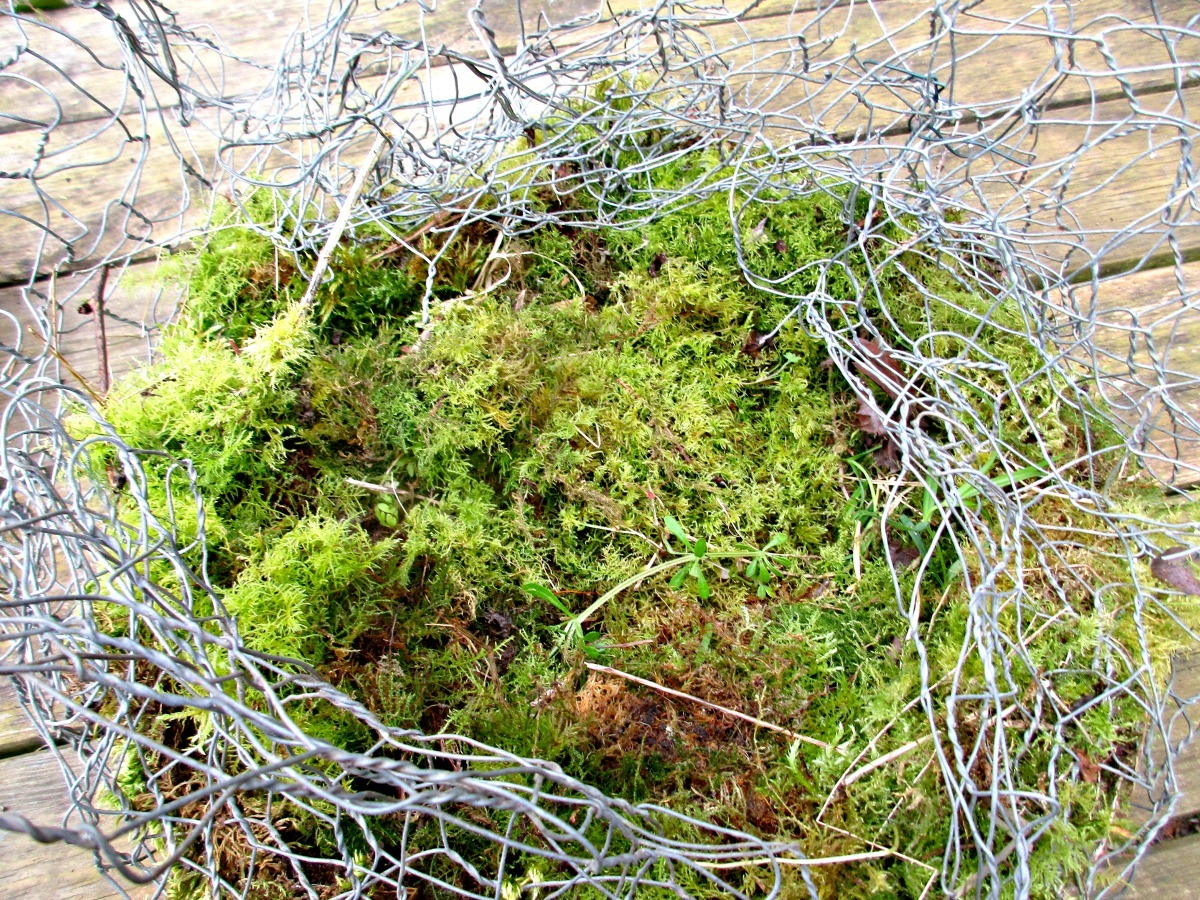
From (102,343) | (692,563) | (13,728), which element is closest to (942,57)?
(692,563)

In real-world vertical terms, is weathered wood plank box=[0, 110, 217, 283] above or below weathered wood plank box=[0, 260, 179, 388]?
above

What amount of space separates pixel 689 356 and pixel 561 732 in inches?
30.9

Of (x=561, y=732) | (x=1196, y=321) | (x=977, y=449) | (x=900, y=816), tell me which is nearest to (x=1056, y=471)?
(x=977, y=449)

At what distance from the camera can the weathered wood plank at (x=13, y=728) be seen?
126 centimetres

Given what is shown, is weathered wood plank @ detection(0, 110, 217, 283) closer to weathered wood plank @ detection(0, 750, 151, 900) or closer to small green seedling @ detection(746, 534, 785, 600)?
weathered wood plank @ detection(0, 750, 151, 900)

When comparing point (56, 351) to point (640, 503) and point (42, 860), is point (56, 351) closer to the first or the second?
point (42, 860)

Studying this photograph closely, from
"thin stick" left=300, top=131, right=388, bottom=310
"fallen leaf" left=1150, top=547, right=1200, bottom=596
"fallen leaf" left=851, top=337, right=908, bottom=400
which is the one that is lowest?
"fallen leaf" left=1150, top=547, right=1200, bottom=596

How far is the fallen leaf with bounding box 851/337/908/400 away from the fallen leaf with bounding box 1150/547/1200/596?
49 cm

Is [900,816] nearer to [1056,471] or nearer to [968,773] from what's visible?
[968,773]

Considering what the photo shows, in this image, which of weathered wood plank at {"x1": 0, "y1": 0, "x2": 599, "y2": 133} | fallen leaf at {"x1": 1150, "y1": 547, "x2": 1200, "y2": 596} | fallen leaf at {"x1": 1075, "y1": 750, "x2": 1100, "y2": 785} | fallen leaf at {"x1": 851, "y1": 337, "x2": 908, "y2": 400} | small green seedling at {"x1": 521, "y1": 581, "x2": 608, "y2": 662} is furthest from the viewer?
weathered wood plank at {"x1": 0, "y1": 0, "x2": 599, "y2": 133}

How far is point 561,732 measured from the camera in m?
1.19

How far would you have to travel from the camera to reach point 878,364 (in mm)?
1496

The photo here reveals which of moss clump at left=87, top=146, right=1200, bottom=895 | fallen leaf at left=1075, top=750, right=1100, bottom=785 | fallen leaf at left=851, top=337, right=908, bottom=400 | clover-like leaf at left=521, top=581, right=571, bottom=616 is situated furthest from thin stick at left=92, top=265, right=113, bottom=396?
fallen leaf at left=1075, top=750, right=1100, bottom=785

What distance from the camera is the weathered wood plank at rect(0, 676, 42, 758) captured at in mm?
1257
